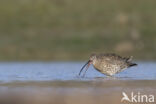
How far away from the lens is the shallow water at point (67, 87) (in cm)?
1228

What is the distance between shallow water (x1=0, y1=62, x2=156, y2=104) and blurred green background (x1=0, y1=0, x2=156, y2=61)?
286 inches

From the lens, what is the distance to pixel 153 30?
28344 mm

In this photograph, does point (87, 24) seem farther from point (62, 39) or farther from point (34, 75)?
point (34, 75)

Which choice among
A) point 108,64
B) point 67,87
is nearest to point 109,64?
point 108,64

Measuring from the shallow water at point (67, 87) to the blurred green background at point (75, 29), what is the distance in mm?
7275

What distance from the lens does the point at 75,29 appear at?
28719mm

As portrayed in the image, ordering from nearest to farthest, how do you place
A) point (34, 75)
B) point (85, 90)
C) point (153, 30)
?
point (85, 90), point (34, 75), point (153, 30)

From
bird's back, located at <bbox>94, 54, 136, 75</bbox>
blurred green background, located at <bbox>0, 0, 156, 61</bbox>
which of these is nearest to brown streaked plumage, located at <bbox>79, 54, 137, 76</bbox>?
bird's back, located at <bbox>94, 54, 136, 75</bbox>

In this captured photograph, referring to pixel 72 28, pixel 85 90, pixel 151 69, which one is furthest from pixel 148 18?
pixel 85 90

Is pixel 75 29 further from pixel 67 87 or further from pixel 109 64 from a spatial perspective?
pixel 67 87

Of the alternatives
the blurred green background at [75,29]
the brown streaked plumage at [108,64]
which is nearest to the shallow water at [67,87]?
the brown streaked plumage at [108,64]

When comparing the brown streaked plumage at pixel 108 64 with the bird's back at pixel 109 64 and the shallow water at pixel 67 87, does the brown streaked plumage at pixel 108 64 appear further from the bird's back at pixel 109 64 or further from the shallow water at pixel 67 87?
the shallow water at pixel 67 87

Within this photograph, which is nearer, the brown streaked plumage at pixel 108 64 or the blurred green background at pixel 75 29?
the brown streaked plumage at pixel 108 64

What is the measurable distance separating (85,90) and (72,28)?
1525 cm
